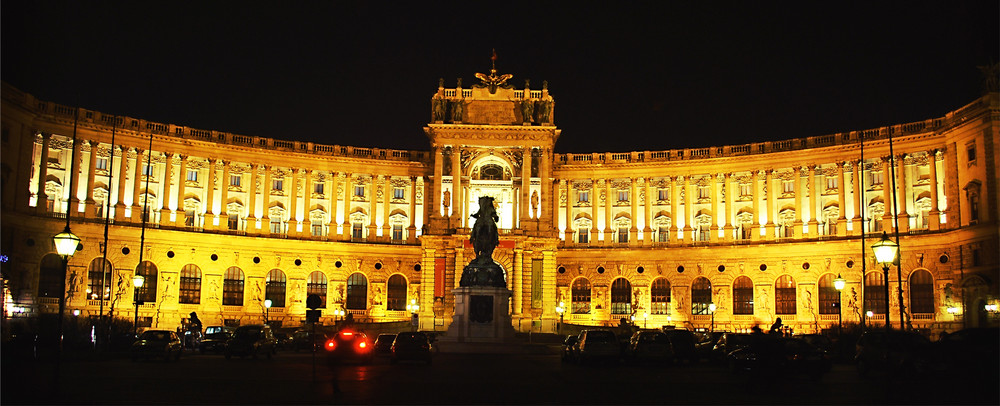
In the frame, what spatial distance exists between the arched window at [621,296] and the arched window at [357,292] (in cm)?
2171

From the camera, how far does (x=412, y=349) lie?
37344 millimetres

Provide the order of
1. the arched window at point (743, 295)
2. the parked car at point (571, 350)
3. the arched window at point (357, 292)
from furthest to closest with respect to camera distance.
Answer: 1. the arched window at point (357, 292)
2. the arched window at point (743, 295)
3. the parked car at point (571, 350)

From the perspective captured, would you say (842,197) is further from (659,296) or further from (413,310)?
(413,310)

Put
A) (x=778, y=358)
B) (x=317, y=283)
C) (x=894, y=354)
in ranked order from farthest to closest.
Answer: (x=317, y=283)
(x=894, y=354)
(x=778, y=358)

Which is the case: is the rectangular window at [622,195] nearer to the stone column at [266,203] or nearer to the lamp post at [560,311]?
the lamp post at [560,311]

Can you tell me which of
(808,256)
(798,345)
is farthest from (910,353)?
(808,256)

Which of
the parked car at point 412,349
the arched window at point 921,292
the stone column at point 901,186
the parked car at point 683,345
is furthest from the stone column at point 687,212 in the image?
the parked car at point 412,349

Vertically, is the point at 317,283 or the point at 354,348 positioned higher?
the point at 317,283

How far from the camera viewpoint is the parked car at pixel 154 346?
125 ft

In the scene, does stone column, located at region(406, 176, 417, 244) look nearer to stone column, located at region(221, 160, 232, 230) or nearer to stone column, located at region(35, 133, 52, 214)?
stone column, located at region(221, 160, 232, 230)

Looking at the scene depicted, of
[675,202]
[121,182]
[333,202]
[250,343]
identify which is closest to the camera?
[250,343]

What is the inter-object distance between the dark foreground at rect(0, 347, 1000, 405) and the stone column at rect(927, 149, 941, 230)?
4083 centimetres

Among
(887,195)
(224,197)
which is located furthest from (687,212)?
(224,197)

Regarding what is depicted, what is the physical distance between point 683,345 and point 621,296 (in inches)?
1634
